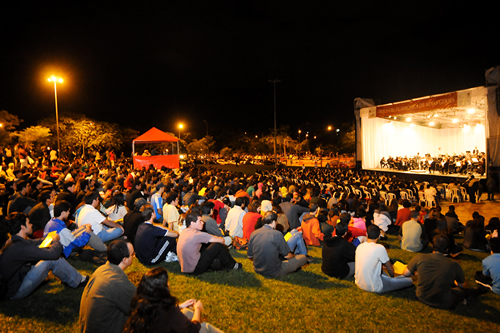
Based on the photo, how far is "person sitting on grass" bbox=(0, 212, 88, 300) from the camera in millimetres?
3512

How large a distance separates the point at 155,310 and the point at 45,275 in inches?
114

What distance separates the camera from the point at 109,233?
6.25m

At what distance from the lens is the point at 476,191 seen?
13.5m

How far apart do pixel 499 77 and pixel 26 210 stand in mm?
18978

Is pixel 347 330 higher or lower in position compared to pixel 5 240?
lower

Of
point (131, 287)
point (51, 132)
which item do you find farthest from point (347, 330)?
point (51, 132)

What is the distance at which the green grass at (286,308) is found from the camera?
11.6 feet

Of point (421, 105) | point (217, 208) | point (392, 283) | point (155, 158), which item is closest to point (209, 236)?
point (392, 283)

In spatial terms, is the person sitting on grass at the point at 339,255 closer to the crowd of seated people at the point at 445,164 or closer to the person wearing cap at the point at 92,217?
the person wearing cap at the point at 92,217

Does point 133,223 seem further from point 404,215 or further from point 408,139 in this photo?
point 408,139

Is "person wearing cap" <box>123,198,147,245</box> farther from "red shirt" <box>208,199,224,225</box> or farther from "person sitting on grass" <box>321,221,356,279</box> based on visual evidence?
"person sitting on grass" <box>321,221,356,279</box>

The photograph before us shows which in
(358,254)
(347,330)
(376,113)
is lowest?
(347,330)

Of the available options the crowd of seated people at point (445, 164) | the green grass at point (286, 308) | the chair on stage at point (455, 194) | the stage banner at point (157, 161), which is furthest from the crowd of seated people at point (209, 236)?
the crowd of seated people at point (445, 164)

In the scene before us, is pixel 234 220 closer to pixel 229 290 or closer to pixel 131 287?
pixel 229 290
